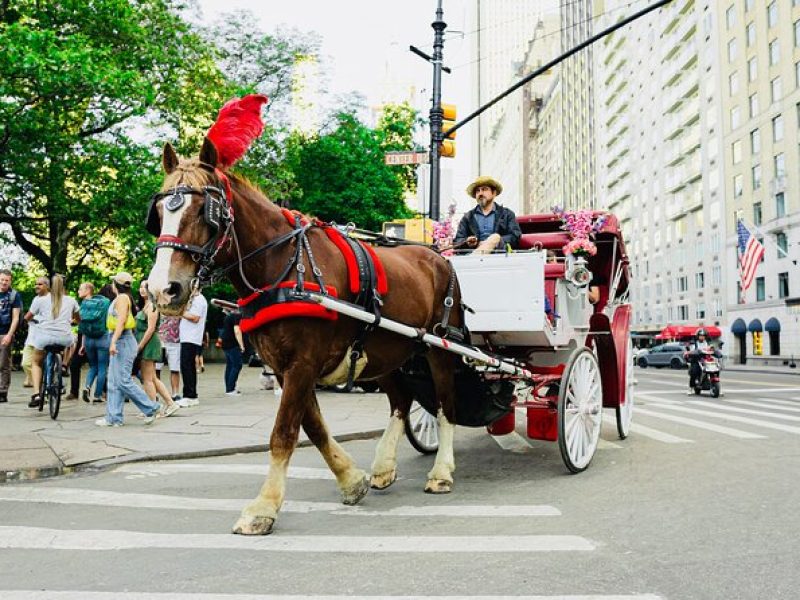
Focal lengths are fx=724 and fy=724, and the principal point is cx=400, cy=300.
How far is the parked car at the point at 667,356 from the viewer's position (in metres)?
45.4

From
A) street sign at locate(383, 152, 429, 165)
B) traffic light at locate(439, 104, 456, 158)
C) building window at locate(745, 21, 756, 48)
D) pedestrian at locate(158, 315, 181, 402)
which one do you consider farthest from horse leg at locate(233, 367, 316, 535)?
building window at locate(745, 21, 756, 48)

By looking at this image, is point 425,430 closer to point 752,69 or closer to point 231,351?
point 231,351

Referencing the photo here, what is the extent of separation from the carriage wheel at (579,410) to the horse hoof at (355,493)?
1781 millimetres

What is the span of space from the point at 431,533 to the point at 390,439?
1577 mm

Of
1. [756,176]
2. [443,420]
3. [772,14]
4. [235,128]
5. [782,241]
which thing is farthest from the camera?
[756,176]

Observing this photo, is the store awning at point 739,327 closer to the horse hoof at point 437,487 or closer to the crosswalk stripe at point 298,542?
the horse hoof at point 437,487

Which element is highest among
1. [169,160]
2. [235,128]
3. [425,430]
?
[235,128]

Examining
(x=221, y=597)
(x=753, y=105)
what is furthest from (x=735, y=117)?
(x=221, y=597)

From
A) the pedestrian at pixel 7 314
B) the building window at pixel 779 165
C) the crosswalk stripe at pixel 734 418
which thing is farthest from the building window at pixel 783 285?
the pedestrian at pixel 7 314

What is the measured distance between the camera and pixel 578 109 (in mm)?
99125

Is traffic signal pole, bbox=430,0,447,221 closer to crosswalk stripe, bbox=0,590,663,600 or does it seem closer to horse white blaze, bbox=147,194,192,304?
horse white blaze, bbox=147,194,192,304

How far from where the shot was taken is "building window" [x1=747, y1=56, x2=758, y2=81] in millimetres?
50125

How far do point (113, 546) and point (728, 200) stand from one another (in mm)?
57224

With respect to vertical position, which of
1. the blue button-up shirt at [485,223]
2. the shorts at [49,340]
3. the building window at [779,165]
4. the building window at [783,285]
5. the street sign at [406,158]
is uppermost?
the building window at [779,165]
